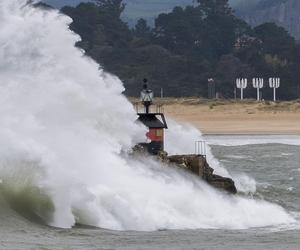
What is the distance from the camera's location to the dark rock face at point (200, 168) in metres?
24.0

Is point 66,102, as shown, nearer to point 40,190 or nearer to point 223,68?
point 40,190

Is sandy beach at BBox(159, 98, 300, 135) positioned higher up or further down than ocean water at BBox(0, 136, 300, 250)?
higher up

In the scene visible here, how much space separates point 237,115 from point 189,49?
43336 mm

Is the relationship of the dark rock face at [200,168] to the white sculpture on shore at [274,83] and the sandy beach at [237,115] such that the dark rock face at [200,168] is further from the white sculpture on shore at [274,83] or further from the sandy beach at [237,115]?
the white sculpture on shore at [274,83]

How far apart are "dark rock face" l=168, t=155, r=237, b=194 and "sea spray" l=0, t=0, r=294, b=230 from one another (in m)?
0.36

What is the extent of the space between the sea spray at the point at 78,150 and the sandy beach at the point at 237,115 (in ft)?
110

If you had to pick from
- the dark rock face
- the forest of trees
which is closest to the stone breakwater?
the dark rock face

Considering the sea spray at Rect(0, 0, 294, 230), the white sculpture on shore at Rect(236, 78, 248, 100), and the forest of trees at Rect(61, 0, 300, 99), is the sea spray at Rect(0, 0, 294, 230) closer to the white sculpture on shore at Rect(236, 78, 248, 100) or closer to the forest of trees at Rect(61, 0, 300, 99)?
the white sculpture on shore at Rect(236, 78, 248, 100)

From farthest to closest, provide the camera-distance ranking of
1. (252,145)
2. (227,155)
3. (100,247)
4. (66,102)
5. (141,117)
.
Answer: (252,145)
(227,155)
(141,117)
(66,102)
(100,247)

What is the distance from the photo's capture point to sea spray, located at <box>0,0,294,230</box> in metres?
19.8

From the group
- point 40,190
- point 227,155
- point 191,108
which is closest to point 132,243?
point 40,190

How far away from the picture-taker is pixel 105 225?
19672 mm

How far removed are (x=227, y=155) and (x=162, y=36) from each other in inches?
2666

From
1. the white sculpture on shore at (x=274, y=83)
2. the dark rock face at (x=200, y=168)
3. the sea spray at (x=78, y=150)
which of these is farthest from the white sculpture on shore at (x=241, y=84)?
the sea spray at (x=78, y=150)
